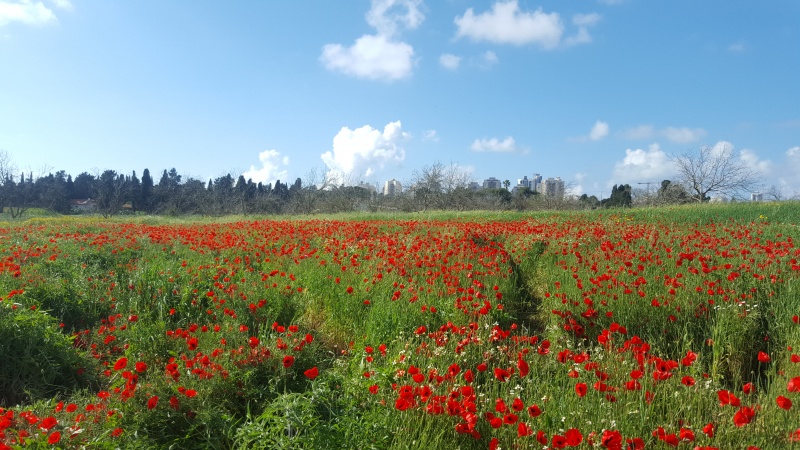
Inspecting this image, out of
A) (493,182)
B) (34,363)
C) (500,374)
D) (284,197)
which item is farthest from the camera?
(493,182)

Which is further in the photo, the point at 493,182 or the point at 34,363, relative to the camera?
the point at 493,182

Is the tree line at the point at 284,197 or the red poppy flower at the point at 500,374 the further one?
the tree line at the point at 284,197

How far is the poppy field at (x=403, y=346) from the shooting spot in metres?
2.83

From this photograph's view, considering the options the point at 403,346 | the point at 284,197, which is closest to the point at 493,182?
the point at 284,197

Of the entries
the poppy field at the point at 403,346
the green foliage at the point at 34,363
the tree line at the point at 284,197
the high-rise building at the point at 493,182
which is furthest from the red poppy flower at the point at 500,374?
the high-rise building at the point at 493,182

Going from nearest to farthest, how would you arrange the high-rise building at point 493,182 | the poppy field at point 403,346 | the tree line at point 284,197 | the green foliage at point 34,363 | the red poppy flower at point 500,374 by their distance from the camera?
the poppy field at point 403,346, the red poppy flower at point 500,374, the green foliage at point 34,363, the tree line at point 284,197, the high-rise building at point 493,182

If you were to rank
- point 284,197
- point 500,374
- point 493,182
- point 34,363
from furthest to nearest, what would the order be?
point 493,182 → point 284,197 → point 34,363 → point 500,374

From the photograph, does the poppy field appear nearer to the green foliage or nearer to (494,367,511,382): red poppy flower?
the green foliage

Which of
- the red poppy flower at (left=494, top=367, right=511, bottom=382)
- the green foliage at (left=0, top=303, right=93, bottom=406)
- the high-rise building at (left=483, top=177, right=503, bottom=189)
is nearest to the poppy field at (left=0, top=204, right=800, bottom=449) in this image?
the green foliage at (left=0, top=303, right=93, bottom=406)

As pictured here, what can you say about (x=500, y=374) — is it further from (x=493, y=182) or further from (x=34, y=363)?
(x=493, y=182)

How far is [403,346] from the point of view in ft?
14.1

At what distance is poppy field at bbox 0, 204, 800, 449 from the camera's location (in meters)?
2.83

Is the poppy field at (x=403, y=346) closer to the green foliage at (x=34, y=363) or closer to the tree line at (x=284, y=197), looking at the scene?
the green foliage at (x=34, y=363)

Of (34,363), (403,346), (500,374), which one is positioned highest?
(500,374)
